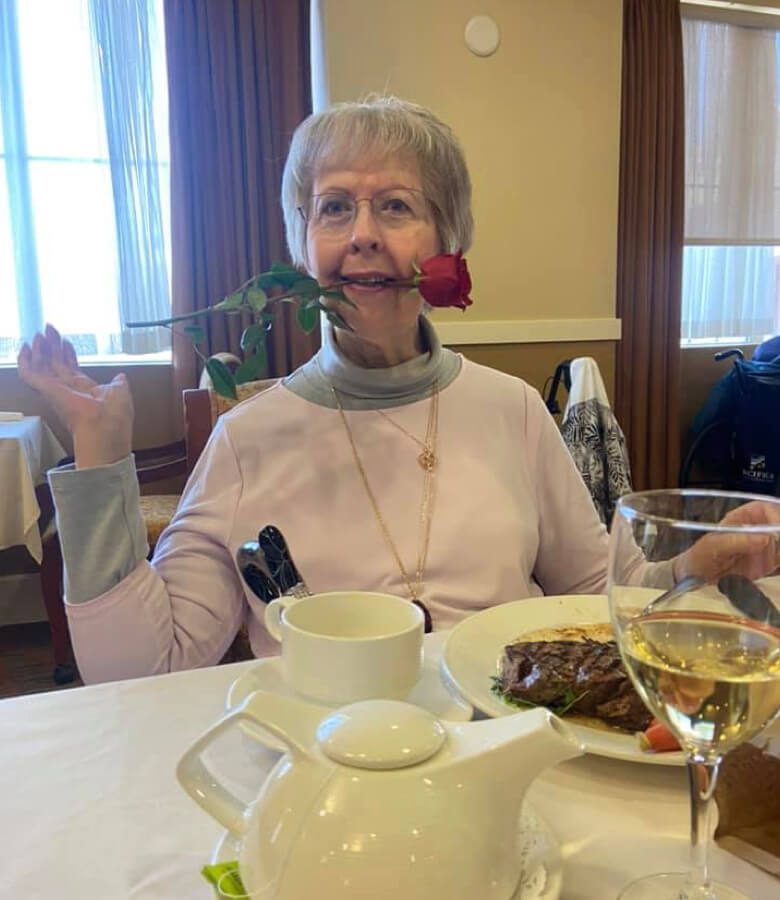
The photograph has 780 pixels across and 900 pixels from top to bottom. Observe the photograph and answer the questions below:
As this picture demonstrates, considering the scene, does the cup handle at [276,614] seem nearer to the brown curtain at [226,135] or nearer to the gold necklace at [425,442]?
the gold necklace at [425,442]

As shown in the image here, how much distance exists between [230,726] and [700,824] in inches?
10.4

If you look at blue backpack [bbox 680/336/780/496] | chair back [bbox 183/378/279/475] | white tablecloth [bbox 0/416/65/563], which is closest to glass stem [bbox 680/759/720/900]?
chair back [bbox 183/378/279/475]

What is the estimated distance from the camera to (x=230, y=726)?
16.6 inches

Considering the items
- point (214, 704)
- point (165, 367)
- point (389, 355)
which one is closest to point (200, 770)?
point (214, 704)

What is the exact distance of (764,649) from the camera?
0.43 metres

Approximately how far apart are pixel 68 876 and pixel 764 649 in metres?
0.44

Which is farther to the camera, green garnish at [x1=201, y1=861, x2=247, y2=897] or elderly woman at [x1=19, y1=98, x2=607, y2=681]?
elderly woman at [x1=19, y1=98, x2=607, y2=681]

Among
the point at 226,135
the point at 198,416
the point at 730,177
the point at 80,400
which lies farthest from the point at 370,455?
the point at 730,177

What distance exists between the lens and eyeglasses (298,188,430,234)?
46.3 inches

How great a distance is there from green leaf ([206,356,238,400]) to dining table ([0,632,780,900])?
324 mm

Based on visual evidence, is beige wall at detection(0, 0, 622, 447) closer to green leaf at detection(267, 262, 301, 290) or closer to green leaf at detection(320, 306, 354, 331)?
green leaf at detection(320, 306, 354, 331)

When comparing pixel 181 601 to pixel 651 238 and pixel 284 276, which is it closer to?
pixel 284 276

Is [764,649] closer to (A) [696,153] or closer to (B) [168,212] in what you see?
(B) [168,212]

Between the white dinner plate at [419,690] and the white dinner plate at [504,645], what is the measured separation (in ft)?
0.06
